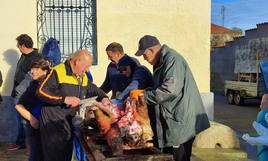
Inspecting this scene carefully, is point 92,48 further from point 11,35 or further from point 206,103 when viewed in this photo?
point 206,103

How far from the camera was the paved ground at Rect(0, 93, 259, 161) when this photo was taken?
296 inches

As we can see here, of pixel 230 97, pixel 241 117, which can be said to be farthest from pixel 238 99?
pixel 241 117

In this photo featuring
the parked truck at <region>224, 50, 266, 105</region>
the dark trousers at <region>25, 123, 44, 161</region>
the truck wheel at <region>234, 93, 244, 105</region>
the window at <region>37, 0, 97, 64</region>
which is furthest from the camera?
the truck wheel at <region>234, 93, 244, 105</region>

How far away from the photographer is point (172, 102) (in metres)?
4.64

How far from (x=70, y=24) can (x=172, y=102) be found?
14.7 ft

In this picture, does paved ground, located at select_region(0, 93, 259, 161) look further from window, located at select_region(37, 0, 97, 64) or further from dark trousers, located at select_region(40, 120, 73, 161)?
dark trousers, located at select_region(40, 120, 73, 161)

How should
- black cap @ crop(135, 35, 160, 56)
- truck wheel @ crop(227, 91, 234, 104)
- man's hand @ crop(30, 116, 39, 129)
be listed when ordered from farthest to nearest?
1. truck wheel @ crop(227, 91, 234, 104)
2. man's hand @ crop(30, 116, 39, 129)
3. black cap @ crop(135, 35, 160, 56)

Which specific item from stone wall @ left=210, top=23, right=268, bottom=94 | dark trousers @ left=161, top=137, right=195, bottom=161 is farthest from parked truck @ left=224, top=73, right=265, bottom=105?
dark trousers @ left=161, top=137, right=195, bottom=161

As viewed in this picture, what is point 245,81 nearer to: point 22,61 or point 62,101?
point 22,61

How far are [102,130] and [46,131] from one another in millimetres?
947

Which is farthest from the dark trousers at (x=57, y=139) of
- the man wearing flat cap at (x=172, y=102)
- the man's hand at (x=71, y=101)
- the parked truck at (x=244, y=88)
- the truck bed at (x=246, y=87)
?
the truck bed at (x=246, y=87)

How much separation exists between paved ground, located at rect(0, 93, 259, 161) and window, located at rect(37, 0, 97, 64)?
2068 mm

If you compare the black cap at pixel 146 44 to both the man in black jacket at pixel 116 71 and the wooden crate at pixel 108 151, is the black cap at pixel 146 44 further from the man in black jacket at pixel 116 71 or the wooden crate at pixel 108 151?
the wooden crate at pixel 108 151

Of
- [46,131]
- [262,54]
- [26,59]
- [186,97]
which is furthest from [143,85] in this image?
[262,54]
